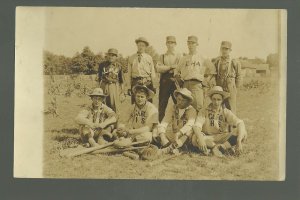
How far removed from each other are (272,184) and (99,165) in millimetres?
703

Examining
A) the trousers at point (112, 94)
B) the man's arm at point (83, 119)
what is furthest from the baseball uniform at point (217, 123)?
the man's arm at point (83, 119)

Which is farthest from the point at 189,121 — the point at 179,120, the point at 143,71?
the point at 143,71

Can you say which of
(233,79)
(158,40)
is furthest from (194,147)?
(158,40)

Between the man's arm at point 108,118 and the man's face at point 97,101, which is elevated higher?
the man's face at point 97,101

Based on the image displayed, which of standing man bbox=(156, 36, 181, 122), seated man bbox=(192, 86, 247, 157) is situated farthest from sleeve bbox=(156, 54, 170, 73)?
seated man bbox=(192, 86, 247, 157)

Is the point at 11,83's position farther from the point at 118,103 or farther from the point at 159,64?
the point at 159,64

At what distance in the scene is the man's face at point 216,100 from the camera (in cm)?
157

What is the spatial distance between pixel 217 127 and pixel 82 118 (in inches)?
21.6

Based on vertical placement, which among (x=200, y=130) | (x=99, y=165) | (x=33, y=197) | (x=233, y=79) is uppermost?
(x=233, y=79)

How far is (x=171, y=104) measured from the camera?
1.57 meters

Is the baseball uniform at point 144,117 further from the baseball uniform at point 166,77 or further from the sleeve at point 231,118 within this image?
the sleeve at point 231,118

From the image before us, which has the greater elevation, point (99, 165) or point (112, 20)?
point (112, 20)

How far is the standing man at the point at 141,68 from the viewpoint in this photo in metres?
1.57

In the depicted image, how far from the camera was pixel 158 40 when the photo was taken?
158 cm
